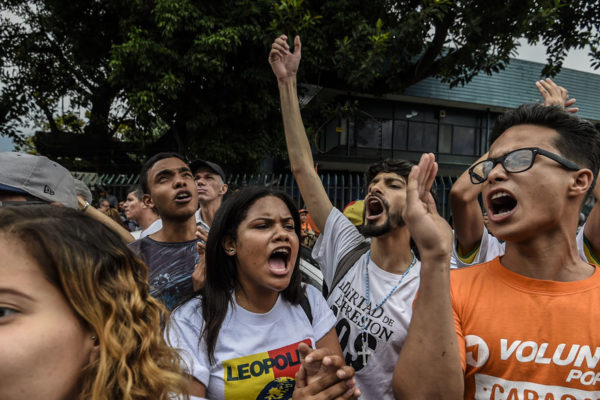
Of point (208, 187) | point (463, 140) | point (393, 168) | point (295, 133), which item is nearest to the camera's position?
point (295, 133)

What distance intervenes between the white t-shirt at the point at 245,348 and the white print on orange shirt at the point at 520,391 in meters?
0.71

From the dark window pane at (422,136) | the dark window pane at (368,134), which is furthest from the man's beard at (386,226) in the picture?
the dark window pane at (422,136)

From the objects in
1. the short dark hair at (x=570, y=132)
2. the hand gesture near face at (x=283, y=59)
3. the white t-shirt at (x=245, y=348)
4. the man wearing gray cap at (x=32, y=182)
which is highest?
the hand gesture near face at (x=283, y=59)

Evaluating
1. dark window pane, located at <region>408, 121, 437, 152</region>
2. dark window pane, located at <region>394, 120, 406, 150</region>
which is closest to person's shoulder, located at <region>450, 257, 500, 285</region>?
dark window pane, located at <region>394, 120, 406, 150</region>

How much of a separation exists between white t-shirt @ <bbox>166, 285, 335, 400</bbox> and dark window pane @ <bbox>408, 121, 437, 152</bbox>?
17274mm

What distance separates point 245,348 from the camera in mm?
1615

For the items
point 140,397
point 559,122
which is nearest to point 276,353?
point 140,397

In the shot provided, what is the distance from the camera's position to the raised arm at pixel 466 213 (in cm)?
192

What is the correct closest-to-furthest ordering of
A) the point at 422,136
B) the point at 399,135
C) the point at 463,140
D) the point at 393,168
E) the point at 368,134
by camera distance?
1. the point at 393,168
2. the point at 368,134
3. the point at 399,135
4. the point at 422,136
5. the point at 463,140

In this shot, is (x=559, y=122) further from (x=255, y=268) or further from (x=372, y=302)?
(x=255, y=268)

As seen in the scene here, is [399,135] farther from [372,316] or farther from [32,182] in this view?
[32,182]

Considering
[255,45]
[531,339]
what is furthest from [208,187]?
[255,45]

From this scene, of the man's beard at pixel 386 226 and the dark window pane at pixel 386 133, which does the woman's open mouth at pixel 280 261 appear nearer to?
the man's beard at pixel 386 226

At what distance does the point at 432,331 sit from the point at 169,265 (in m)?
1.82
